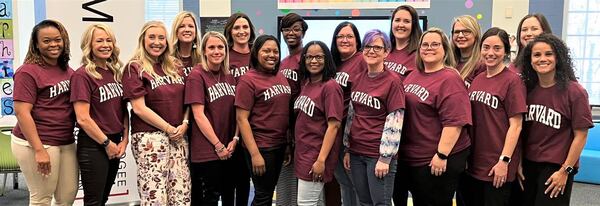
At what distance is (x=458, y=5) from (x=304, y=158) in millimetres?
3465

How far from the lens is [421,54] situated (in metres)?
2.45

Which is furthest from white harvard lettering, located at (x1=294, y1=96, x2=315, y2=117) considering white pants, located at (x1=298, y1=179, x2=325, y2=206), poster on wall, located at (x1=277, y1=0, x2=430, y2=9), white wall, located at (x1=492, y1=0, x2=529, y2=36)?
white wall, located at (x1=492, y1=0, x2=529, y2=36)

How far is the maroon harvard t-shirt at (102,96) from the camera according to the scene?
2.51m

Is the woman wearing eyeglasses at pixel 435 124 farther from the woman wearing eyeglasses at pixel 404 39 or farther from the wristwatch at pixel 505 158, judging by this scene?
the woman wearing eyeglasses at pixel 404 39

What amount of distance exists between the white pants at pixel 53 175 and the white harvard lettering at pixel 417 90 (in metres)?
1.78

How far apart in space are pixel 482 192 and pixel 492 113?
1.35 ft

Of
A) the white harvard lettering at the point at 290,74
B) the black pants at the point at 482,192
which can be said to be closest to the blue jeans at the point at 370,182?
the black pants at the point at 482,192

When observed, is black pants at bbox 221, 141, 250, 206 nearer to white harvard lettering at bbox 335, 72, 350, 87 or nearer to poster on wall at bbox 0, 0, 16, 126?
white harvard lettering at bbox 335, 72, 350, 87

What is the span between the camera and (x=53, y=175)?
2.56 meters

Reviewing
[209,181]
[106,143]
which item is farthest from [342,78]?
[106,143]

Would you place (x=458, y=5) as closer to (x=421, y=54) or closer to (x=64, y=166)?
(x=421, y=54)

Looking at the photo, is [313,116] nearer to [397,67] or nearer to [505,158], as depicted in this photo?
[397,67]

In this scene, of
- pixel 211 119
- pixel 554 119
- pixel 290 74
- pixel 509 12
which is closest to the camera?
pixel 554 119

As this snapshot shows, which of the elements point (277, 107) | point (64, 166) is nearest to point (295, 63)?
point (277, 107)
